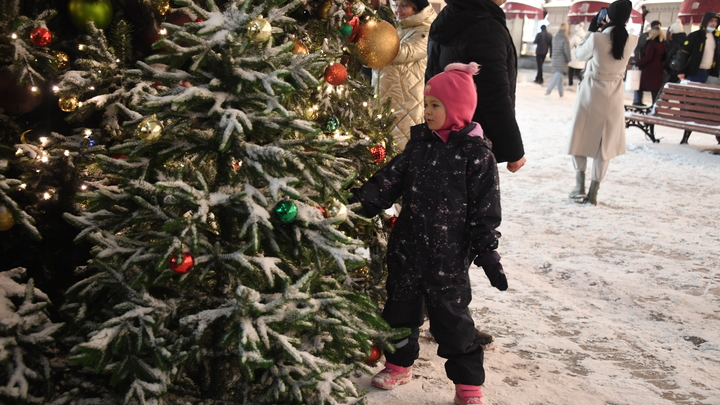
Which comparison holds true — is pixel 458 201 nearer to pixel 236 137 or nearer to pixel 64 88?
pixel 236 137

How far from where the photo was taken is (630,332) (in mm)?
3775

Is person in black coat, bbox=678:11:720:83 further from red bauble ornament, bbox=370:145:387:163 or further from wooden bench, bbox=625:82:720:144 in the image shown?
red bauble ornament, bbox=370:145:387:163

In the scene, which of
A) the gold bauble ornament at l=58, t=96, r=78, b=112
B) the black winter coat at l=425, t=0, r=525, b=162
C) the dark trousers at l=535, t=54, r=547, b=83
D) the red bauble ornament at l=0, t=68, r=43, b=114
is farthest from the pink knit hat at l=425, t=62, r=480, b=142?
the dark trousers at l=535, t=54, r=547, b=83

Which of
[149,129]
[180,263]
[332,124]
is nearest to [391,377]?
[332,124]

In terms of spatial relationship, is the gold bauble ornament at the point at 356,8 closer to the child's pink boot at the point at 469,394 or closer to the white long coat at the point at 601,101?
the child's pink boot at the point at 469,394

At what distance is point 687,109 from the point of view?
9.52m

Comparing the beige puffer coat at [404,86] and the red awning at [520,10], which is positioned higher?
the beige puffer coat at [404,86]

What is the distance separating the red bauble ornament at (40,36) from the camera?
85.0 inches

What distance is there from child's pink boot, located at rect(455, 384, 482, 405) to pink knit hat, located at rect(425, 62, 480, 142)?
1165mm

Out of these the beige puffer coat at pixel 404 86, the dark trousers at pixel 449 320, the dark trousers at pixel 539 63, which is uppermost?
the beige puffer coat at pixel 404 86

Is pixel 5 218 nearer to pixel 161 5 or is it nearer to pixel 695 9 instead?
pixel 161 5

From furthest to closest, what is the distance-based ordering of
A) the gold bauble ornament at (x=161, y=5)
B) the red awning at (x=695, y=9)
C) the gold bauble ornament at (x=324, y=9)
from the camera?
1. the red awning at (x=695, y=9)
2. the gold bauble ornament at (x=324, y=9)
3. the gold bauble ornament at (x=161, y=5)

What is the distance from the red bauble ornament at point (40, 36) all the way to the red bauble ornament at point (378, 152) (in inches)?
54.0

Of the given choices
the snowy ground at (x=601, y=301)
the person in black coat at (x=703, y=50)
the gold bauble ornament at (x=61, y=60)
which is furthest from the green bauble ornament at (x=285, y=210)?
the person in black coat at (x=703, y=50)
